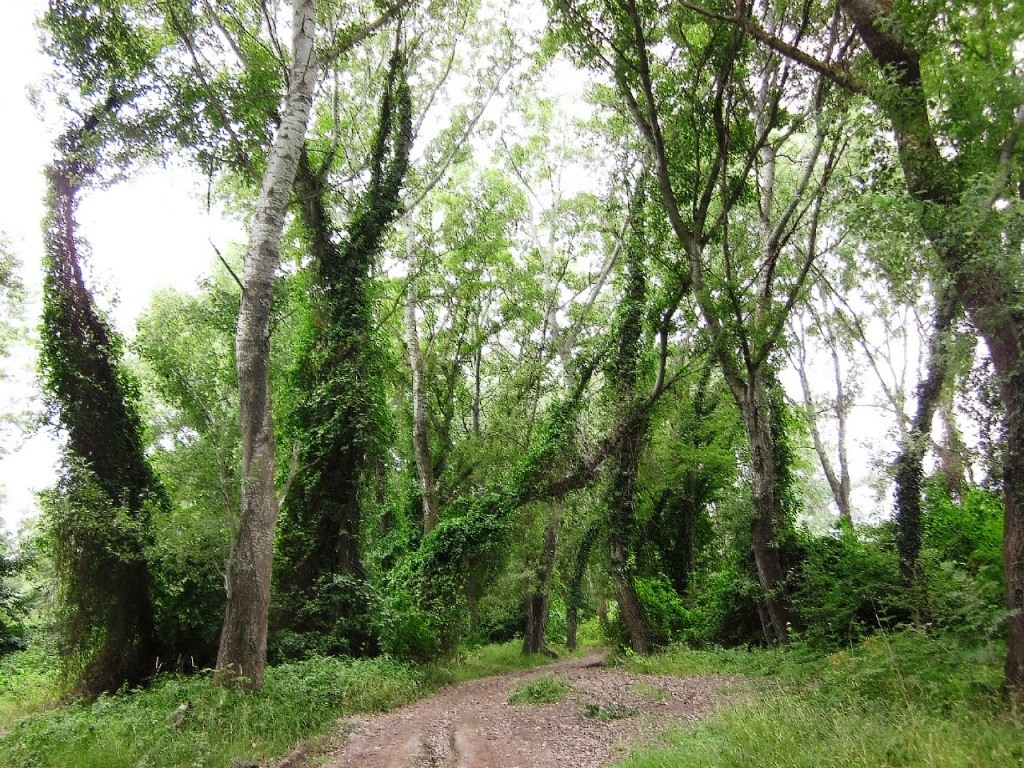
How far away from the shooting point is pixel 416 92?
1589 centimetres

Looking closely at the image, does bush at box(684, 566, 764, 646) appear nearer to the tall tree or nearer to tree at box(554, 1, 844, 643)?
tree at box(554, 1, 844, 643)

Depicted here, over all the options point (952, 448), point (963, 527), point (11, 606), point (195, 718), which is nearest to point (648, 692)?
point (952, 448)

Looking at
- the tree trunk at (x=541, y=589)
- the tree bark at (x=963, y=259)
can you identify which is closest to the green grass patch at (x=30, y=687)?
the tree trunk at (x=541, y=589)

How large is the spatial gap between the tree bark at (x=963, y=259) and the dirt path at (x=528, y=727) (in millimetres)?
3745

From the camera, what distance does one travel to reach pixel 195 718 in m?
6.50

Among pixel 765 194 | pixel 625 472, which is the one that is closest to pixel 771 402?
pixel 625 472

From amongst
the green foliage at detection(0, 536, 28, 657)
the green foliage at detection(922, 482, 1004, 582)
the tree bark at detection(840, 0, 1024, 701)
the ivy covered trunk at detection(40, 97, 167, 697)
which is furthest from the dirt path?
the green foliage at detection(0, 536, 28, 657)

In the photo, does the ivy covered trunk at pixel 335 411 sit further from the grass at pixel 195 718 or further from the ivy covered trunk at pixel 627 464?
the ivy covered trunk at pixel 627 464

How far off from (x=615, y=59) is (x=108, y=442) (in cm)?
1094

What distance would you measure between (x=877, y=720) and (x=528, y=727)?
4.09 meters

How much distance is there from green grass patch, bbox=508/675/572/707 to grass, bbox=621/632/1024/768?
3011mm

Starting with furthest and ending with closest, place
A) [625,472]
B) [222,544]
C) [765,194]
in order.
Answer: [625,472] < [765,194] < [222,544]

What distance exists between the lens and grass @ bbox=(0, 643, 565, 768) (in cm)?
564

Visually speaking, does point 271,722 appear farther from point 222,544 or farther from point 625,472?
point 625,472
